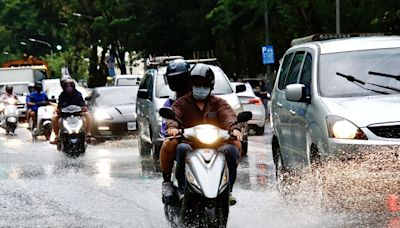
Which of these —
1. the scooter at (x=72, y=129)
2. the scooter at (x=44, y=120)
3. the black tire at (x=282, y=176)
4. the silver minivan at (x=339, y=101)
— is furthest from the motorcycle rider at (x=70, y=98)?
the silver minivan at (x=339, y=101)

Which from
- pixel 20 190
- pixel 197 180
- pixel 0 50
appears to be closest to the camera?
pixel 197 180

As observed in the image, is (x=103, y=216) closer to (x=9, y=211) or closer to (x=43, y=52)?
(x=9, y=211)

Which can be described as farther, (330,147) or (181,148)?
(330,147)

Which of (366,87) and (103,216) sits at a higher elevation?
(366,87)

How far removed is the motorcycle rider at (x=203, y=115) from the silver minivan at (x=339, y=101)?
4.00ft

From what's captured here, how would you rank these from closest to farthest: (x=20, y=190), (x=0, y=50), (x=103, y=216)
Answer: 1. (x=103, y=216)
2. (x=20, y=190)
3. (x=0, y=50)

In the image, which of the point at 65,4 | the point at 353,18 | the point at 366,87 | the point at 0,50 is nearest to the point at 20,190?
the point at 366,87

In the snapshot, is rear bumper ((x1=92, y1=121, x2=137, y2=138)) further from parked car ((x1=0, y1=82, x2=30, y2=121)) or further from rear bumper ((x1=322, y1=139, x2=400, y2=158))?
parked car ((x1=0, y1=82, x2=30, y2=121))

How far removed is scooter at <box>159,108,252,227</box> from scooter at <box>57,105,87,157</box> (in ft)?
37.3

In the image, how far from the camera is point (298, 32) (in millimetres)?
38969

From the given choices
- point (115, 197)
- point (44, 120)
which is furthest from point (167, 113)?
point (44, 120)

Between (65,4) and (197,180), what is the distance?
2698 inches

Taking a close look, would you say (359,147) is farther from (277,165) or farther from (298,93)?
(277,165)

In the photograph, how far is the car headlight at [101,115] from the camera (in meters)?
23.8
